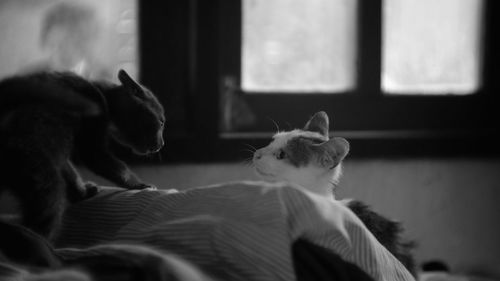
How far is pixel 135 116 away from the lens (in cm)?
60

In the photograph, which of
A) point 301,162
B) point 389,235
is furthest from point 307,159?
point 389,235

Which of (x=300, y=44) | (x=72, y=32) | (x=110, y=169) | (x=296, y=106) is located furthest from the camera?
(x=300, y=44)

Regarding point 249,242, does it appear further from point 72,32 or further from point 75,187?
point 72,32

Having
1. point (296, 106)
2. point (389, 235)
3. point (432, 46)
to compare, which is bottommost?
point (389, 235)

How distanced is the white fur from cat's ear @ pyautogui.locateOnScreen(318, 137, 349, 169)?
0.02 m

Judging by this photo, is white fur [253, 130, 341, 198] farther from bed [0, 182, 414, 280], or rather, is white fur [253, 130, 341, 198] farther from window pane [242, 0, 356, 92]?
bed [0, 182, 414, 280]

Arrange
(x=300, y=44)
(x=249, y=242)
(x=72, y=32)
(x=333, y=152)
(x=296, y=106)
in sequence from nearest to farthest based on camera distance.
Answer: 1. (x=249, y=242)
2. (x=333, y=152)
3. (x=72, y=32)
4. (x=296, y=106)
5. (x=300, y=44)

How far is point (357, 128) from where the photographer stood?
1.42m

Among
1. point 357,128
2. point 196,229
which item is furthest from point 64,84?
point 357,128

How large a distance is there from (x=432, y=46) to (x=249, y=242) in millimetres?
1250

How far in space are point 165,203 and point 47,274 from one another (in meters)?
0.16


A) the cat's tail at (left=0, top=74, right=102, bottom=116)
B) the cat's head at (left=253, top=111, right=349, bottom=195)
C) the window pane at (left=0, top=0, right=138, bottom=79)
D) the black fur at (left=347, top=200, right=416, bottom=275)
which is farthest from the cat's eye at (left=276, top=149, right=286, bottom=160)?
the cat's tail at (left=0, top=74, right=102, bottom=116)

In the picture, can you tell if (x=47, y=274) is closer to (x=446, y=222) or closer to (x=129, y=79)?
(x=129, y=79)

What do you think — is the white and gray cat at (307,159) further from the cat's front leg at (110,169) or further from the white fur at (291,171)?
the cat's front leg at (110,169)
